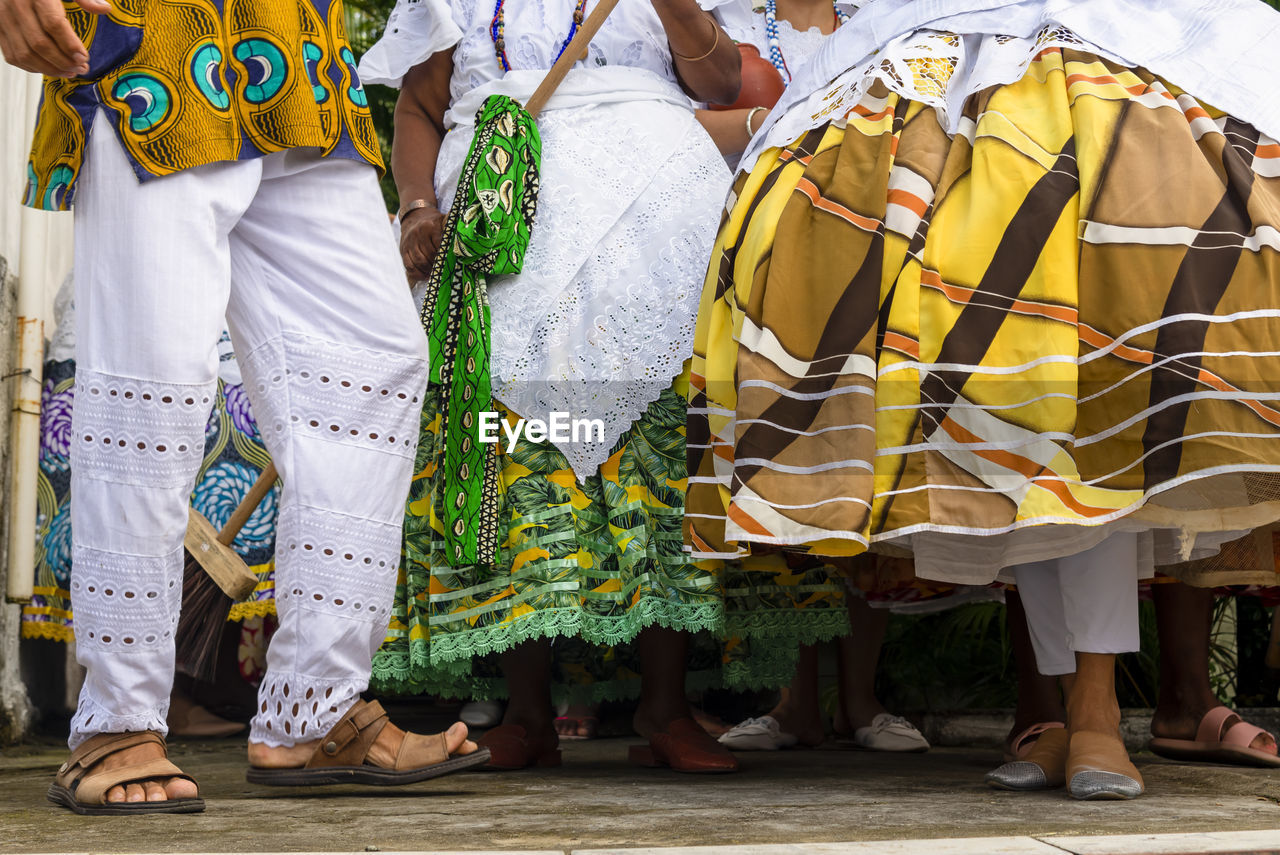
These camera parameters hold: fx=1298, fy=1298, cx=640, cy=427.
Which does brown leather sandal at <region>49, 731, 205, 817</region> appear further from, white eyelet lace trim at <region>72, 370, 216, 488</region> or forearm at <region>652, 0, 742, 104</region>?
forearm at <region>652, 0, 742, 104</region>

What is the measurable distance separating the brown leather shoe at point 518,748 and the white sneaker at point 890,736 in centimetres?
89

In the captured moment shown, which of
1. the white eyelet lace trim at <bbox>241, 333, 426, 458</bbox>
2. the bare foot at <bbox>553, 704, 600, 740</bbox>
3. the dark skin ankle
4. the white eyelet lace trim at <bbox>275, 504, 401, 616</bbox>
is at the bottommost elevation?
the bare foot at <bbox>553, 704, 600, 740</bbox>

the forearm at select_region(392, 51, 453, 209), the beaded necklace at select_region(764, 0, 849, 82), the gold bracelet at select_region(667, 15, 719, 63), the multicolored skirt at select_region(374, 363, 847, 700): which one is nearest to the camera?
the multicolored skirt at select_region(374, 363, 847, 700)

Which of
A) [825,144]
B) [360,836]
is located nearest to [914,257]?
[825,144]

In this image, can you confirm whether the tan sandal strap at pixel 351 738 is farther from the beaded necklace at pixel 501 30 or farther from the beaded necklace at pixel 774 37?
the beaded necklace at pixel 774 37

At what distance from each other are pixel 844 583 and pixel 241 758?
4.93 feet

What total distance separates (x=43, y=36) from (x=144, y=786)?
1.10m

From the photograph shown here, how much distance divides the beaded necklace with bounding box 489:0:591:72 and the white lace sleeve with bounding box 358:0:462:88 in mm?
76

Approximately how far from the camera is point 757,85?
3.04 metres

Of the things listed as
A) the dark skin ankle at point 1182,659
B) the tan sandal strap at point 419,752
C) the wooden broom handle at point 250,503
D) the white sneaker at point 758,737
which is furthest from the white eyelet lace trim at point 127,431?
the dark skin ankle at point 1182,659

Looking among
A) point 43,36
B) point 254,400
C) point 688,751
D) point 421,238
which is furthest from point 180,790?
point 421,238

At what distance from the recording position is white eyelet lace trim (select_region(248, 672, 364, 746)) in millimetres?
2113

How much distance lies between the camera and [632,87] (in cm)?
280

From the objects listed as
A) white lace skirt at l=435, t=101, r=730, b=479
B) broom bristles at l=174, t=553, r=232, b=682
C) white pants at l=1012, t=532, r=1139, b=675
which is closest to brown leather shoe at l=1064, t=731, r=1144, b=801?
white pants at l=1012, t=532, r=1139, b=675
